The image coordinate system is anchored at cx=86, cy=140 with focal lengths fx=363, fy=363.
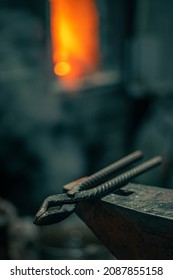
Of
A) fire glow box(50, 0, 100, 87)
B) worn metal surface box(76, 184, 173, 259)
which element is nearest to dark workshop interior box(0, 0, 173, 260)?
fire glow box(50, 0, 100, 87)

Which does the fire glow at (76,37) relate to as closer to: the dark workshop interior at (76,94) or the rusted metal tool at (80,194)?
the dark workshop interior at (76,94)

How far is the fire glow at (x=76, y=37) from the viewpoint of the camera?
22.2 ft

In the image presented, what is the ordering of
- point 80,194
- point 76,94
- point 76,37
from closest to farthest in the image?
point 80,194 → point 76,94 → point 76,37

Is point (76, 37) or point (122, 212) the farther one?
point (76, 37)

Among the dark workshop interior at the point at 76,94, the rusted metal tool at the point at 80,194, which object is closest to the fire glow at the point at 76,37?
the dark workshop interior at the point at 76,94

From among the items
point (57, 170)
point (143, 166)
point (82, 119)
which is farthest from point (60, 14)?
point (143, 166)

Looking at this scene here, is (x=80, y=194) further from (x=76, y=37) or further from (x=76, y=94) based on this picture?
(x=76, y=37)

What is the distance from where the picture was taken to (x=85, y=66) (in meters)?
7.05

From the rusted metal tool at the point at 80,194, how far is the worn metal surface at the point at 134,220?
0.07 meters

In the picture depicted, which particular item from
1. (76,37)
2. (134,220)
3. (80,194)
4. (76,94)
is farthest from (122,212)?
(76,37)

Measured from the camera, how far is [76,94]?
6.44 metres

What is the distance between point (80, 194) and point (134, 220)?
0.28 meters

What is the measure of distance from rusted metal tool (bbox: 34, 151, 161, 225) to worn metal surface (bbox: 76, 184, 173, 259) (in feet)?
0.23

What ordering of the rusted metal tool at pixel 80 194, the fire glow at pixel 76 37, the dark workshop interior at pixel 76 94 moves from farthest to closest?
the fire glow at pixel 76 37 < the dark workshop interior at pixel 76 94 < the rusted metal tool at pixel 80 194
